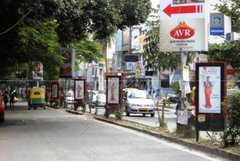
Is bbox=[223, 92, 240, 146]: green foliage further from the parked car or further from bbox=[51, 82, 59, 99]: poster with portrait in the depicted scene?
bbox=[51, 82, 59, 99]: poster with portrait

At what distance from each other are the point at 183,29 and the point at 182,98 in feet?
7.83

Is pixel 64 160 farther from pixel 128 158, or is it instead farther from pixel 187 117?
pixel 187 117

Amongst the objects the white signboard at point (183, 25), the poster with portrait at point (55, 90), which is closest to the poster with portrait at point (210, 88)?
the white signboard at point (183, 25)

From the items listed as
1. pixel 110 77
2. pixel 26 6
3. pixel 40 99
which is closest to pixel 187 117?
pixel 26 6

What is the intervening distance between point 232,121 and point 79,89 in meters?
25.5

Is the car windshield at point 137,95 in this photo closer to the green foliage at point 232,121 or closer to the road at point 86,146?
the road at point 86,146

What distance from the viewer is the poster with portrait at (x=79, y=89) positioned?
37844 mm

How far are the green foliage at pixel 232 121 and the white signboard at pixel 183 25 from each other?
184 inches

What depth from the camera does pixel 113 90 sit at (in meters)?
27.9

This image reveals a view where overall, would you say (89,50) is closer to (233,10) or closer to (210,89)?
(233,10)

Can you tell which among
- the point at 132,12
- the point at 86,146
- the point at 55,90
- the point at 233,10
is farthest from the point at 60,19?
the point at 55,90

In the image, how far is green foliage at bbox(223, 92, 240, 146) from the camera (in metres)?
13.0

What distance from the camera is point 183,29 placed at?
17.9 meters

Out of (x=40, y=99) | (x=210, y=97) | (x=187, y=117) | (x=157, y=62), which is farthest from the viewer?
(x=40, y=99)
